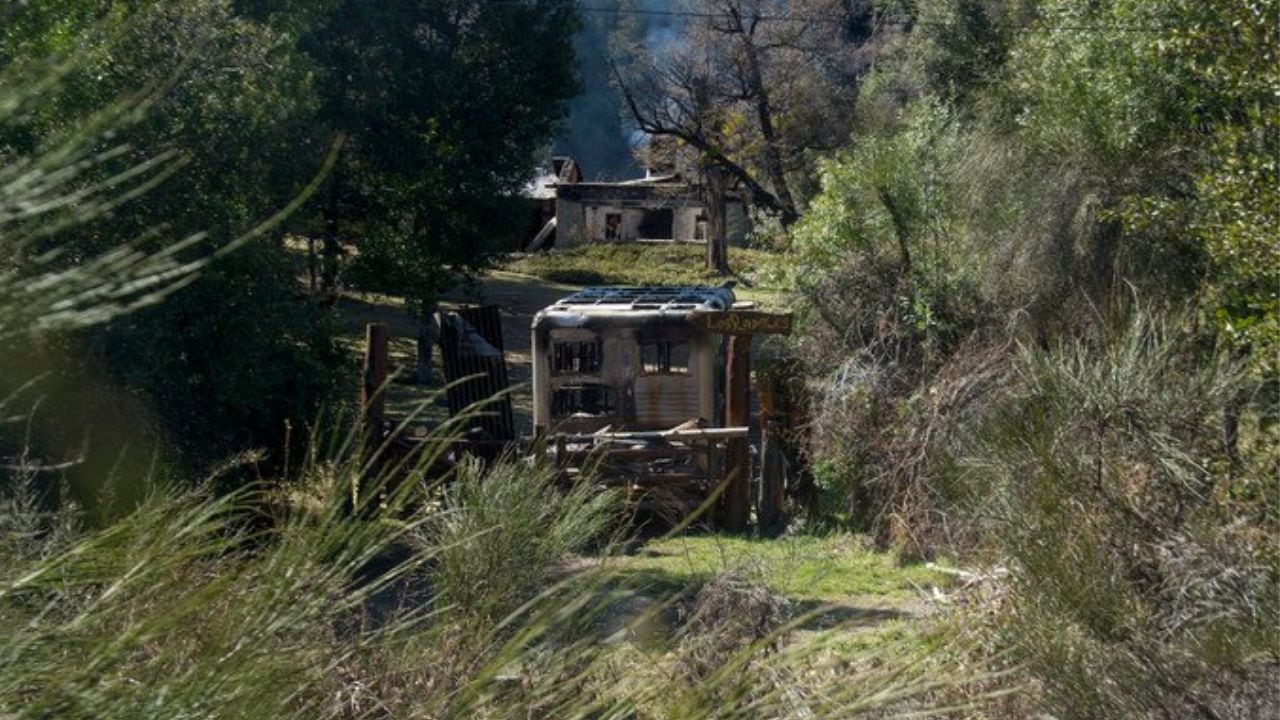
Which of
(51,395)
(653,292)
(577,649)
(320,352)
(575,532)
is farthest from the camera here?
(653,292)

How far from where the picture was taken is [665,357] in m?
16.4

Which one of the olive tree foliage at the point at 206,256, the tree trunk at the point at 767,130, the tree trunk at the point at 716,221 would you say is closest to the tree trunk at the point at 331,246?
the olive tree foliage at the point at 206,256

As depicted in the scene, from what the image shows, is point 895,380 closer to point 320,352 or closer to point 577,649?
point 320,352

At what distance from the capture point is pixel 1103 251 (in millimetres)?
12742

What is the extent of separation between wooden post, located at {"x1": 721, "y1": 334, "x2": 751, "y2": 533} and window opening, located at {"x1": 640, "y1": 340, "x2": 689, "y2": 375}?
3.99ft

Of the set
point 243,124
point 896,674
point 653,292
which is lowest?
point 653,292

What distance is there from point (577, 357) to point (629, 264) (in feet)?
91.3

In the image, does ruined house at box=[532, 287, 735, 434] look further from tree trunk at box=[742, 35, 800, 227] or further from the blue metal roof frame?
tree trunk at box=[742, 35, 800, 227]

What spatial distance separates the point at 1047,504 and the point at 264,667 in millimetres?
4268

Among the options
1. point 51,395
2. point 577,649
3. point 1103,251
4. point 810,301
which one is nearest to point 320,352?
point 810,301

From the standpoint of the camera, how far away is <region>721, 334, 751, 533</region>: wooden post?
1452cm

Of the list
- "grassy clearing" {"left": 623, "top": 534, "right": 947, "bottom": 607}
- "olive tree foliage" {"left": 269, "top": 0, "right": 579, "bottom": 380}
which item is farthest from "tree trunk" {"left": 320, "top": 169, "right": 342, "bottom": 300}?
"grassy clearing" {"left": 623, "top": 534, "right": 947, "bottom": 607}

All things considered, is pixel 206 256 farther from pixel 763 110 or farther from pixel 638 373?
pixel 763 110

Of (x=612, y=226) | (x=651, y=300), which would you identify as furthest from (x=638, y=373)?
(x=612, y=226)
